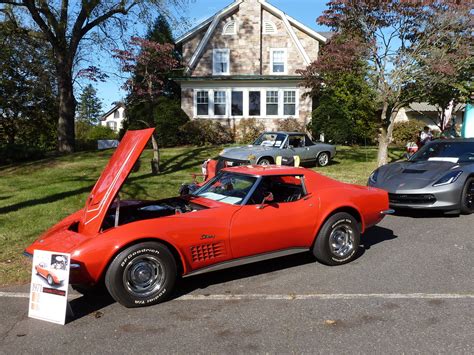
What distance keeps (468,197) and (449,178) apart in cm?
56

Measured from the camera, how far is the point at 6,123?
25891mm

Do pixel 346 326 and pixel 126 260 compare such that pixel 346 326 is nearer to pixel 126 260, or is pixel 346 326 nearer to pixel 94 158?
pixel 126 260

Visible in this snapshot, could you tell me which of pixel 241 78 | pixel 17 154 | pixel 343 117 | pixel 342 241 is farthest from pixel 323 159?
pixel 17 154

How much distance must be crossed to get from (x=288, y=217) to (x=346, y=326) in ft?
5.15

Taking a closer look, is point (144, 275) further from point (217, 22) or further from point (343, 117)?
point (217, 22)

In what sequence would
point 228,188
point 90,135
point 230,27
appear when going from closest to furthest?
point 228,188 → point 230,27 → point 90,135

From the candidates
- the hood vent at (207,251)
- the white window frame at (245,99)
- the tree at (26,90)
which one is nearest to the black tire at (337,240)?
the hood vent at (207,251)

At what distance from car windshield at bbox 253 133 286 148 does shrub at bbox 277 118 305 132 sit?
10853 millimetres

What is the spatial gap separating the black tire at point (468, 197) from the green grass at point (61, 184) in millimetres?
3971

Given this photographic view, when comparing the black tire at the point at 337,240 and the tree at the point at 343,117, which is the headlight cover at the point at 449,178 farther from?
the tree at the point at 343,117

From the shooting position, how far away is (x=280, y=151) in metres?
13.6

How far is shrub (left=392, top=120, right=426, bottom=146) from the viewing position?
1064 inches

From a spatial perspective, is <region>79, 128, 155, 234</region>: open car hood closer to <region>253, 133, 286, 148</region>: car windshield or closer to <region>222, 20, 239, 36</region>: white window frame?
<region>253, 133, 286, 148</region>: car windshield

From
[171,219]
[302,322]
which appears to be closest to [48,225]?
[171,219]
